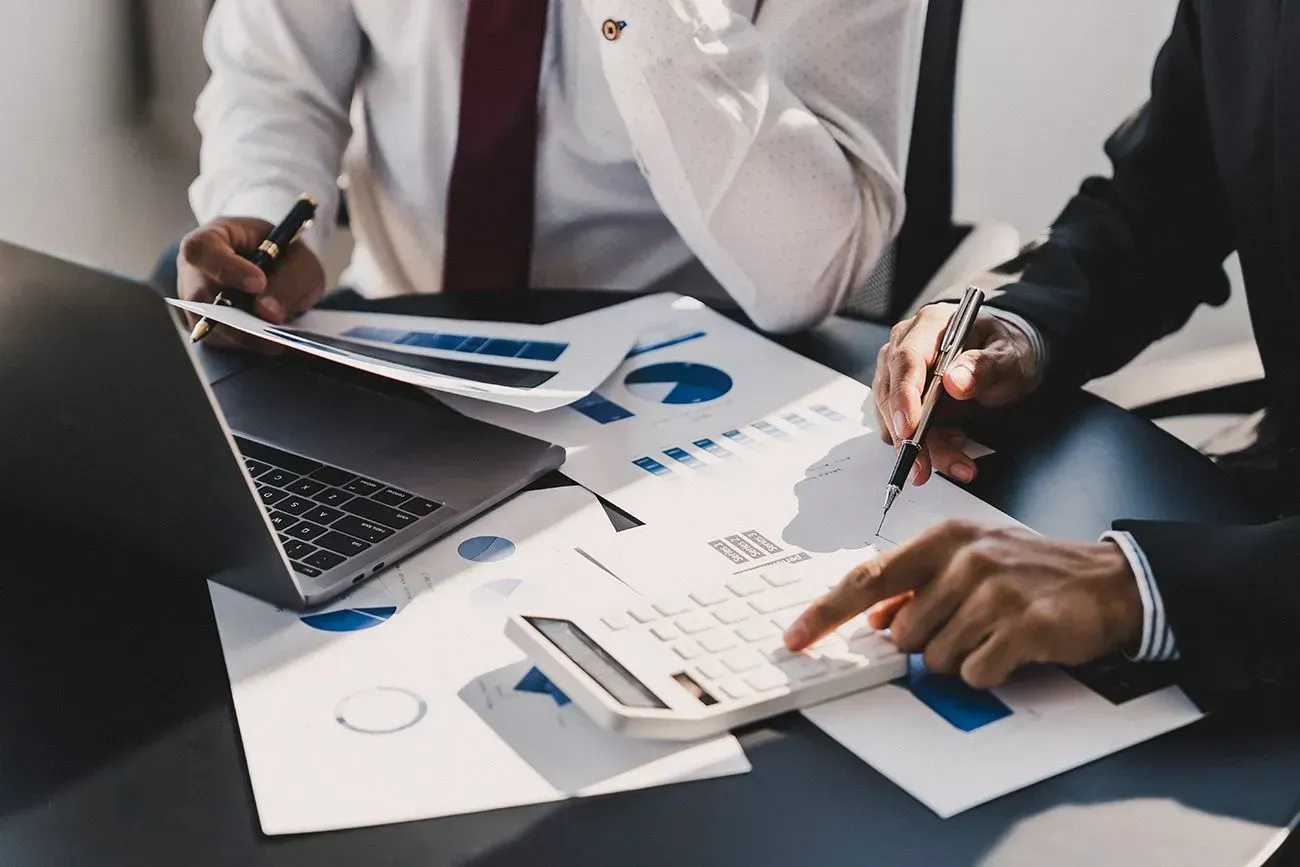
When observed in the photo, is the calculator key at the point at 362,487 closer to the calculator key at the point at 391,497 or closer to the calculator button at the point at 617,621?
the calculator key at the point at 391,497

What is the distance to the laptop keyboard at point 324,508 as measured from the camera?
0.79m

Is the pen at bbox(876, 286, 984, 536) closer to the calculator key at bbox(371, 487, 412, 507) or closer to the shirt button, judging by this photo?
the calculator key at bbox(371, 487, 412, 507)

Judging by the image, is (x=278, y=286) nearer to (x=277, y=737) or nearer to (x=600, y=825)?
(x=277, y=737)

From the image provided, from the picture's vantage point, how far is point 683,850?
0.58m

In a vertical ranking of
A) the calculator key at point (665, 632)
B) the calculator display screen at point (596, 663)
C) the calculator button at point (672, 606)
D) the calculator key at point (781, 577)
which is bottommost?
the calculator display screen at point (596, 663)

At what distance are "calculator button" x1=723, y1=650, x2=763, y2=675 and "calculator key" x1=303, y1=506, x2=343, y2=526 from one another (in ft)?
0.99

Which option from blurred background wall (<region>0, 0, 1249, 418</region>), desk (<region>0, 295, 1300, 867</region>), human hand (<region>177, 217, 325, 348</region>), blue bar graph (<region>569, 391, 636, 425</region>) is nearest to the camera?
desk (<region>0, 295, 1300, 867</region>)

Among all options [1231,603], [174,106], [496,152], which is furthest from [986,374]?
[174,106]

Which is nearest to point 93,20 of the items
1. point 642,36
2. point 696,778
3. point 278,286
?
point 278,286

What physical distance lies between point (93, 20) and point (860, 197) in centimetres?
187

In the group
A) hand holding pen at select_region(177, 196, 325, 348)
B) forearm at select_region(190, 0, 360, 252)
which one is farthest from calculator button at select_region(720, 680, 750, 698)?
forearm at select_region(190, 0, 360, 252)

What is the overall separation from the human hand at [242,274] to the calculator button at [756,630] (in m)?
0.63

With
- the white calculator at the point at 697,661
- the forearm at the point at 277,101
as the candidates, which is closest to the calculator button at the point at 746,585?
the white calculator at the point at 697,661

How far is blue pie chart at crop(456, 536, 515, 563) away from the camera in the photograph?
31.9 inches
